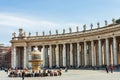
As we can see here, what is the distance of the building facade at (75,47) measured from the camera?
280ft

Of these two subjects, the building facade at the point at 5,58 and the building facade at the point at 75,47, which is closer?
the building facade at the point at 75,47

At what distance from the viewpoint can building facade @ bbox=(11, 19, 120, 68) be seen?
280ft

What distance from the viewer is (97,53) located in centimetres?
9456

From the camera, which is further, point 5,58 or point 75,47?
point 5,58

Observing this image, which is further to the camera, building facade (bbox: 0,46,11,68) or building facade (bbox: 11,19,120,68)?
building facade (bbox: 0,46,11,68)

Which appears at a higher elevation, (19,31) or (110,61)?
(19,31)

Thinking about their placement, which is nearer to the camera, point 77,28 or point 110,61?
point 110,61

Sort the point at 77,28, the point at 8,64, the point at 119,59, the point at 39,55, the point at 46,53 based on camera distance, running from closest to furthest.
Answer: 1. the point at 39,55
2. the point at 119,59
3. the point at 77,28
4. the point at 46,53
5. the point at 8,64

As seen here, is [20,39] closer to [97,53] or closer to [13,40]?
[13,40]

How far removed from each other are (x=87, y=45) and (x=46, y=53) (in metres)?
17.3

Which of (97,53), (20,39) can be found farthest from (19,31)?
(97,53)

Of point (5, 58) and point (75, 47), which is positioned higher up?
point (75, 47)

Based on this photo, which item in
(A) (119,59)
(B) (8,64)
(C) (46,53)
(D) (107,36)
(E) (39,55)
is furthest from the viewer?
(B) (8,64)

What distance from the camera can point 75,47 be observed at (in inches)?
4141
